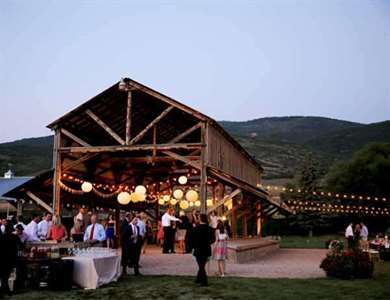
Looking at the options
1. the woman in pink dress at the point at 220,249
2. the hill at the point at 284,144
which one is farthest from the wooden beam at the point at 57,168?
the hill at the point at 284,144

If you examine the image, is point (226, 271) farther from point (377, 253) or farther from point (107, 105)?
point (107, 105)

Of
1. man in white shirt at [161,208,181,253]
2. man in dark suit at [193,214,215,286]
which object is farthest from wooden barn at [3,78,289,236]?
man in dark suit at [193,214,215,286]

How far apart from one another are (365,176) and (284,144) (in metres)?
68.7

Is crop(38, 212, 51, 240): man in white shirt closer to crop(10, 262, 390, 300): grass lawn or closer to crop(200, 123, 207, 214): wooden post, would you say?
crop(10, 262, 390, 300): grass lawn

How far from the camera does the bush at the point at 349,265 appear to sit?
40.4ft

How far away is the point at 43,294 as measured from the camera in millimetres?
10047

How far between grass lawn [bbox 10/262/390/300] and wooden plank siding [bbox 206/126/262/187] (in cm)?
716

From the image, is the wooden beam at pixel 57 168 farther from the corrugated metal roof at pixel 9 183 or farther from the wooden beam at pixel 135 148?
the corrugated metal roof at pixel 9 183

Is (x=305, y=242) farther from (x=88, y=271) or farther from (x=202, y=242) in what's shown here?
(x=88, y=271)

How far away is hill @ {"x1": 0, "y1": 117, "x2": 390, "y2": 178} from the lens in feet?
265

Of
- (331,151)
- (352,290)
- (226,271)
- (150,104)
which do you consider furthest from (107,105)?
(331,151)

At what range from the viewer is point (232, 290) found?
1040cm

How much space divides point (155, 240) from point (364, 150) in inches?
875

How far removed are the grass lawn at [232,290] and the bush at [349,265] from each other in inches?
15.6
